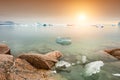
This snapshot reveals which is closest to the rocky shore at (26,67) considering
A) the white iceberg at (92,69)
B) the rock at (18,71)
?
the rock at (18,71)

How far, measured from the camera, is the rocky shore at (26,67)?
14.0 feet

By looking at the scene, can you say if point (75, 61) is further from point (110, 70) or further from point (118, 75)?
point (118, 75)

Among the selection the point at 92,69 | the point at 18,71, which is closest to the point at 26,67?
the point at 18,71

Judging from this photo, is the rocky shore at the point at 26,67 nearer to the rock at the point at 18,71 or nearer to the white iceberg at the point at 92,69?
the rock at the point at 18,71

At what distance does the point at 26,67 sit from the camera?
195 inches

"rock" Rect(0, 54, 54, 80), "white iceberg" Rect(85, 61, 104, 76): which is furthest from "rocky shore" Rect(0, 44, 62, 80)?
"white iceberg" Rect(85, 61, 104, 76)

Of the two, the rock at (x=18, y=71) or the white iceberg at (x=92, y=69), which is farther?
the white iceberg at (x=92, y=69)

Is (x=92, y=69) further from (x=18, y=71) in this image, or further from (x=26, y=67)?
(x=18, y=71)

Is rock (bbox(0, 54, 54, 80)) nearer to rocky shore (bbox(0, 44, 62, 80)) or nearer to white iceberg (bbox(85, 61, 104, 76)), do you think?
rocky shore (bbox(0, 44, 62, 80))

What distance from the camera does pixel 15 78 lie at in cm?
414

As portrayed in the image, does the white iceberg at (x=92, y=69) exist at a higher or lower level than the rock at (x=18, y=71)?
lower

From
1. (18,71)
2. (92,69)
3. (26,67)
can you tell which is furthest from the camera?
(92,69)

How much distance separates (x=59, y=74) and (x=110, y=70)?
161cm

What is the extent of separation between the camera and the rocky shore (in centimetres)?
427
